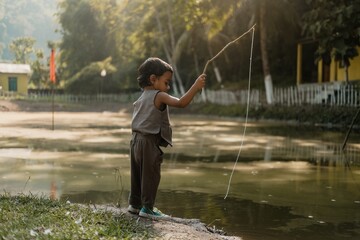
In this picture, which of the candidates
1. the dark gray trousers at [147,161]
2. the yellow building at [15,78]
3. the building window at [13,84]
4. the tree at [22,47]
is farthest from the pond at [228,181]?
the tree at [22,47]

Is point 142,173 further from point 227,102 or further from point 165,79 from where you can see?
point 227,102

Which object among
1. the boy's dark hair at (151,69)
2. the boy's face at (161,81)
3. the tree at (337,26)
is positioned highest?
the tree at (337,26)

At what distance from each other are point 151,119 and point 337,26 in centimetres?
1825

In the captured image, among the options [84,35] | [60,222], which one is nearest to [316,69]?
[84,35]

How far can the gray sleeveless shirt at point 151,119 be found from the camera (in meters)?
4.97

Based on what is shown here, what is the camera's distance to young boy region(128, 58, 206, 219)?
4.96 m

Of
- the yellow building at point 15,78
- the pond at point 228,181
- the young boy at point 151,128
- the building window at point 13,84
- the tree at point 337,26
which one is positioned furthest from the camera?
the building window at point 13,84

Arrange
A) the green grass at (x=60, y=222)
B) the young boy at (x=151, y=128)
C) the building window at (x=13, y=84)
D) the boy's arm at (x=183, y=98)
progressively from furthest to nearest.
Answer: the building window at (x=13, y=84), the young boy at (x=151, y=128), the boy's arm at (x=183, y=98), the green grass at (x=60, y=222)

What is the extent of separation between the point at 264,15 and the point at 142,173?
925 inches

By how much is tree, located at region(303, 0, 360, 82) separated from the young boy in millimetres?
17267

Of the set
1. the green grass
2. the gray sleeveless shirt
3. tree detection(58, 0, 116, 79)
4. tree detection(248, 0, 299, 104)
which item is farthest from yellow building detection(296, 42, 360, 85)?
tree detection(58, 0, 116, 79)

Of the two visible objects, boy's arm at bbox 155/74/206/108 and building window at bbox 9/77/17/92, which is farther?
building window at bbox 9/77/17/92

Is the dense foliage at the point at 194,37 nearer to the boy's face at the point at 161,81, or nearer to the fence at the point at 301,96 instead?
the fence at the point at 301,96

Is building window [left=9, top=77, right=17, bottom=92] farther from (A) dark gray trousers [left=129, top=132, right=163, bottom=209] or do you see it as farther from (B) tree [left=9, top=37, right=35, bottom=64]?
(A) dark gray trousers [left=129, top=132, right=163, bottom=209]
